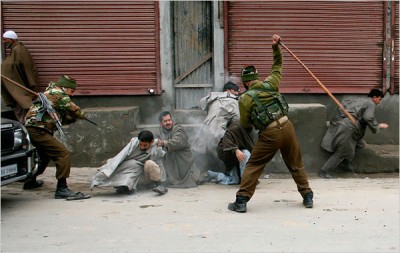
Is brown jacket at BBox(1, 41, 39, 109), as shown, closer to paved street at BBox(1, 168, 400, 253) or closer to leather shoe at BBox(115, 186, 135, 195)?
paved street at BBox(1, 168, 400, 253)

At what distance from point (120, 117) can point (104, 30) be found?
6.05 feet

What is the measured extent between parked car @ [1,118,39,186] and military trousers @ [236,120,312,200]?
270 cm

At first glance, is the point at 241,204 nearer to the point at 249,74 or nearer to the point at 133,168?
the point at 249,74

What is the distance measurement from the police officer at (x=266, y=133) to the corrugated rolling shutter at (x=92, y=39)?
3830 mm

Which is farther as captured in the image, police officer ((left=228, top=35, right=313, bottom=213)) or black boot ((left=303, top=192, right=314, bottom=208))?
black boot ((left=303, top=192, right=314, bottom=208))

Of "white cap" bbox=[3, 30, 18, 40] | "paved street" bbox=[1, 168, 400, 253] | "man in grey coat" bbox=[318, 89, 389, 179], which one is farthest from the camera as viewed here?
"white cap" bbox=[3, 30, 18, 40]

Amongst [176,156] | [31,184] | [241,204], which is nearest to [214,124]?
[176,156]

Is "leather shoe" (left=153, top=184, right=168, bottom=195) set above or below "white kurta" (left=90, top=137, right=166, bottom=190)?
below

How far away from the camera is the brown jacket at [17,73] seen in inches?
374

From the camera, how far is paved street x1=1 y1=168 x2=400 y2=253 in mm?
5270

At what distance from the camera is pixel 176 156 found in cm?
798

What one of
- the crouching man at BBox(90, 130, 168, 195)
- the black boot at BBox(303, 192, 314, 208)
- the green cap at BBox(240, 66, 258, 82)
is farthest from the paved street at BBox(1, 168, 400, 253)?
the green cap at BBox(240, 66, 258, 82)

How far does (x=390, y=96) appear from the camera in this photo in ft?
33.6

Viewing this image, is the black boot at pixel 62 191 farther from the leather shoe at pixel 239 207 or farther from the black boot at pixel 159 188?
the leather shoe at pixel 239 207
